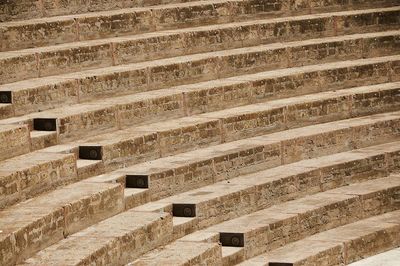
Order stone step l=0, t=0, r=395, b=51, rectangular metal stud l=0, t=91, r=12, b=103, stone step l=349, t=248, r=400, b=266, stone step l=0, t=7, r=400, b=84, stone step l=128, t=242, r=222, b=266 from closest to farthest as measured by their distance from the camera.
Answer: stone step l=128, t=242, r=222, b=266, rectangular metal stud l=0, t=91, r=12, b=103, stone step l=349, t=248, r=400, b=266, stone step l=0, t=7, r=400, b=84, stone step l=0, t=0, r=395, b=51

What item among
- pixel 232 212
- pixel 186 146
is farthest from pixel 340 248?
pixel 186 146

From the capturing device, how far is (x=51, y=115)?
10.5m

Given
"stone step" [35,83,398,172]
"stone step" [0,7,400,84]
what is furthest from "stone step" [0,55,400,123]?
"stone step" [0,7,400,84]

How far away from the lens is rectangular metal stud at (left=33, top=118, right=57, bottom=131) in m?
10.3

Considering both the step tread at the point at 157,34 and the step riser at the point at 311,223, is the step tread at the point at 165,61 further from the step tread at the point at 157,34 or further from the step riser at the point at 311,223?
the step riser at the point at 311,223

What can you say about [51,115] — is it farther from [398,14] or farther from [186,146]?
[398,14]

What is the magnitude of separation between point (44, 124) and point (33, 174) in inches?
46.3

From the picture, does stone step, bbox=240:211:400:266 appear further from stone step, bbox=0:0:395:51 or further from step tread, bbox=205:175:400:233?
stone step, bbox=0:0:395:51

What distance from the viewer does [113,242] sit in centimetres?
876

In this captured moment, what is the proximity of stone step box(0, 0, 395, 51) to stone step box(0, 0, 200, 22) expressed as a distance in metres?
0.12

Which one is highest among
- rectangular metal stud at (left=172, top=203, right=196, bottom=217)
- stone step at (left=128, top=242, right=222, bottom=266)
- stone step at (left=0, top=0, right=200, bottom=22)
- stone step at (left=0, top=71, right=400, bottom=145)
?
stone step at (left=0, top=0, right=200, bottom=22)

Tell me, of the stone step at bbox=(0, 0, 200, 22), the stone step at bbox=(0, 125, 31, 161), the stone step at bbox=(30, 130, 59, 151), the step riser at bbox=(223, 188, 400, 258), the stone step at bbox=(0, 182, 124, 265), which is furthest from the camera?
the stone step at bbox=(0, 0, 200, 22)

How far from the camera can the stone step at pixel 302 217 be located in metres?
10.1

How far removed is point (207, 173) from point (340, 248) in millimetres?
1293
